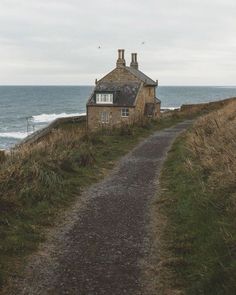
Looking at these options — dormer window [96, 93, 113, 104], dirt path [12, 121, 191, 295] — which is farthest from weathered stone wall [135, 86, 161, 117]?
dirt path [12, 121, 191, 295]

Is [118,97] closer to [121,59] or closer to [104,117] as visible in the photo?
[104,117]

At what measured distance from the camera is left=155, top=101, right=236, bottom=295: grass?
6.97 m

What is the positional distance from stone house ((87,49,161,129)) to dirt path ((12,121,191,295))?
3436 centimetres

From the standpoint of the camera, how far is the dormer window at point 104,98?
48750 millimetres

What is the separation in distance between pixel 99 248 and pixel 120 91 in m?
41.3

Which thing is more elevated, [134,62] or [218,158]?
[134,62]

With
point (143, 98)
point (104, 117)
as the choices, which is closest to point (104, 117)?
point (104, 117)

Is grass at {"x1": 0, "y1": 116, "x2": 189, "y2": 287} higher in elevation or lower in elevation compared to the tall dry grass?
lower

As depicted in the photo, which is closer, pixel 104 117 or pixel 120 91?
pixel 120 91

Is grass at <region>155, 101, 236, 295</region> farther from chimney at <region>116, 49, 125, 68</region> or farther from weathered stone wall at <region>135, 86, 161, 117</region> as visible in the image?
chimney at <region>116, 49, 125, 68</region>

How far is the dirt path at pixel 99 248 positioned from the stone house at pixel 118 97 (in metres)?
34.4

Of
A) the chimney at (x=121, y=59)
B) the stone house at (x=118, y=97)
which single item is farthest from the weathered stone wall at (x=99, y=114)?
the chimney at (x=121, y=59)

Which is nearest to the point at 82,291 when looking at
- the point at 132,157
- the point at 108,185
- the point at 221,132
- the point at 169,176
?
the point at 108,185

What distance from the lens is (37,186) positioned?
11.8m
